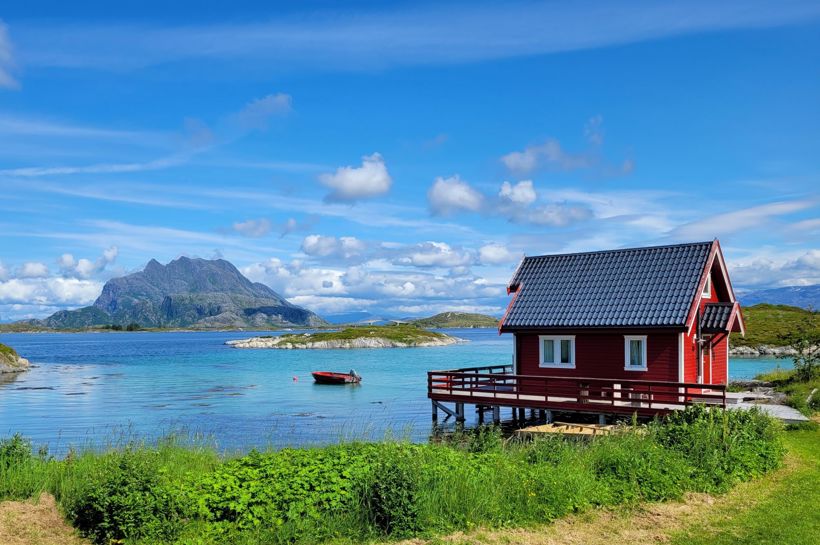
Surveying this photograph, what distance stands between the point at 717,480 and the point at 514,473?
5236mm

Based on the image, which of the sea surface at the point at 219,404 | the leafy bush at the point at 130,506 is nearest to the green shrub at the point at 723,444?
the sea surface at the point at 219,404

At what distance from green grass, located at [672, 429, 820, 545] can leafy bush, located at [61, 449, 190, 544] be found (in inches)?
360

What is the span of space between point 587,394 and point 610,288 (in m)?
5.33

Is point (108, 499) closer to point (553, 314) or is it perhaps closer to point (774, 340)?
point (553, 314)

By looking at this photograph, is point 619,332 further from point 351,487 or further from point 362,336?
point 362,336

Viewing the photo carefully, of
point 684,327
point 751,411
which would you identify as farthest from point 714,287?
point 751,411

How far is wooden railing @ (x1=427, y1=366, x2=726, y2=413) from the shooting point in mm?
26516

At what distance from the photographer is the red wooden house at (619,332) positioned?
93.0ft

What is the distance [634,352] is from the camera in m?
29.7

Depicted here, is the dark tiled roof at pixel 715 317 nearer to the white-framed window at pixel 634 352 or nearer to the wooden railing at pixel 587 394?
the wooden railing at pixel 587 394

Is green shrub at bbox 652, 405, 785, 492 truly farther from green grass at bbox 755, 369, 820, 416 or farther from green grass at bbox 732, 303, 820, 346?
green grass at bbox 732, 303, 820, 346

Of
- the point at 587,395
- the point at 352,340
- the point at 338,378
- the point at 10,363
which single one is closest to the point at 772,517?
the point at 587,395

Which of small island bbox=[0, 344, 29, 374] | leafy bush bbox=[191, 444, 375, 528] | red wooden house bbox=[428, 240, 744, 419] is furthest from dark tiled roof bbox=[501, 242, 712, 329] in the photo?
small island bbox=[0, 344, 29, 374]

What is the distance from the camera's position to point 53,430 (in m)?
38.8
